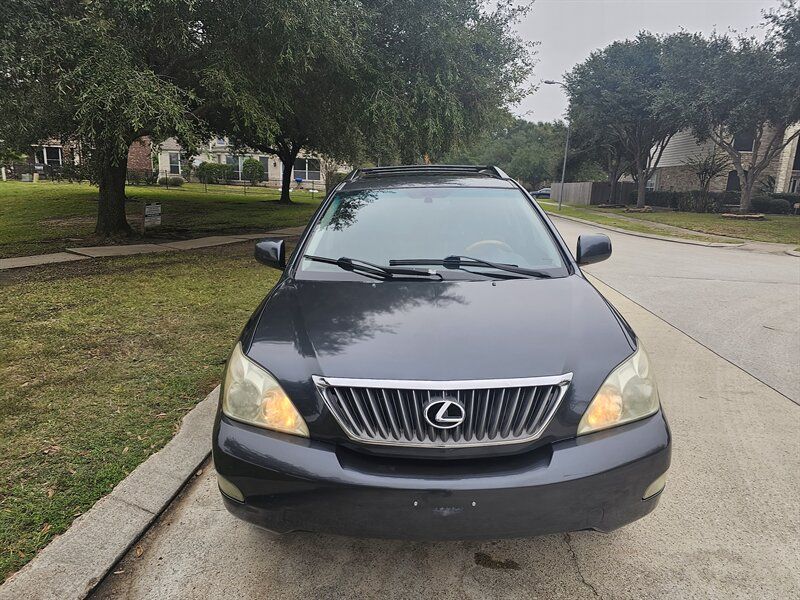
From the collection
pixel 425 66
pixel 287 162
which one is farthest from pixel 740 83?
pixel 287 162

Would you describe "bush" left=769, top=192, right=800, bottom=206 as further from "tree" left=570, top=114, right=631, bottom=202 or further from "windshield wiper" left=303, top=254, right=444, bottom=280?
"windshield wiper" left=303, top=254, right=444, bottom=280

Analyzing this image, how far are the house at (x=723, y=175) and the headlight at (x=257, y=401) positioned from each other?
119 feet

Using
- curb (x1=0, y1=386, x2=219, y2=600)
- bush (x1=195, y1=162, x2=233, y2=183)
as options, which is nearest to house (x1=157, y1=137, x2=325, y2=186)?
bush (x1=195, y1=162, x2=233, y2=183)

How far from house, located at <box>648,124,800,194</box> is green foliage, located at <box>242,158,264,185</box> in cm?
3429

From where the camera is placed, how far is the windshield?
3135 millimetres

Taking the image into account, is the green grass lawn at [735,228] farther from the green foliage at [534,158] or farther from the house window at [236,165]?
the house window at [236,165]

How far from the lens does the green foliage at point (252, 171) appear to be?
47.8 m

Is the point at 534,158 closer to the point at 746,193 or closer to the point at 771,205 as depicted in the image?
the point at 771,205

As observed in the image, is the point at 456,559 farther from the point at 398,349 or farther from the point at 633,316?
the point at 633,316

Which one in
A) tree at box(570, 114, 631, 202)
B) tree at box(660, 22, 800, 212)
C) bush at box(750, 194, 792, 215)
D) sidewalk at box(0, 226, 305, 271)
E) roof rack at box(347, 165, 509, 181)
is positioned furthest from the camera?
tree at box(570, 114, 631, 202)

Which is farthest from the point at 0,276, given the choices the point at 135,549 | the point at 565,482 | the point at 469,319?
the point at 565,482

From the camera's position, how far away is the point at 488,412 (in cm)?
195

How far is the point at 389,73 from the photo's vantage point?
402 inches

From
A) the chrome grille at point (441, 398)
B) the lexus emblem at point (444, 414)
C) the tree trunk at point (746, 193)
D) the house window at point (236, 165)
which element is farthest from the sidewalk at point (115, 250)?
the house window at point (236, 165)
